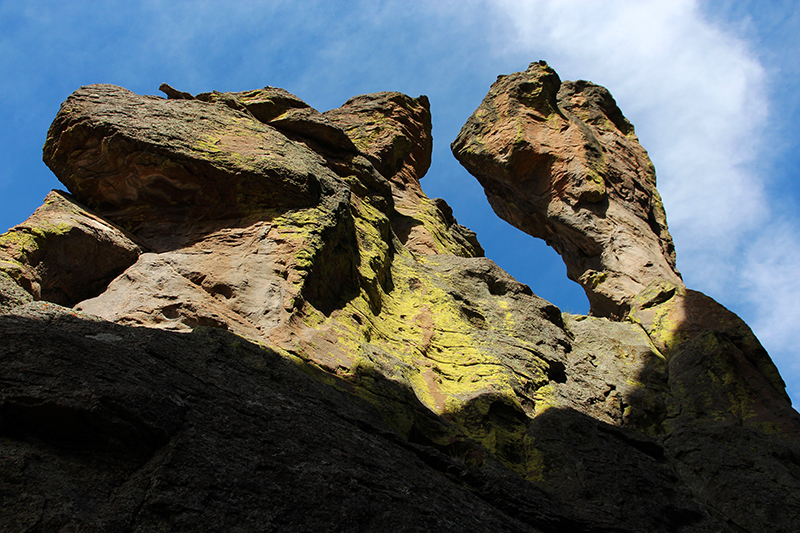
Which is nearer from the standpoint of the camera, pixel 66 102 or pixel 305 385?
pixel 305 385

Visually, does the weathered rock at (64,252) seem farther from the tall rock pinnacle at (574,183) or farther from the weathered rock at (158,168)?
the tall rock pinnacle at (574,183)

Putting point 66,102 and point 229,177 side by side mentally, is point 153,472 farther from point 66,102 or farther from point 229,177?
point 66,102

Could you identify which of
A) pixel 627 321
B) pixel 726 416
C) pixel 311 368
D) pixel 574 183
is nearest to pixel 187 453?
pixel 311 368

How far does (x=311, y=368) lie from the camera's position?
6.72m

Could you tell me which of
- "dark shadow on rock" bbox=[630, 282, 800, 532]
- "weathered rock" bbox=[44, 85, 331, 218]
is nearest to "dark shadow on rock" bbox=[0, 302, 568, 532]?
"dark shadow on rock" bbox=[630, 282, 800, 532]

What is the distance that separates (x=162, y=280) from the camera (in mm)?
7676

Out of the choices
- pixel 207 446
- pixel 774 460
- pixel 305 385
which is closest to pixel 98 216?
pixel 305 385

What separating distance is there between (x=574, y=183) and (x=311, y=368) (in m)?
14.4

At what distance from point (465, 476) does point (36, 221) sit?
6.34 m

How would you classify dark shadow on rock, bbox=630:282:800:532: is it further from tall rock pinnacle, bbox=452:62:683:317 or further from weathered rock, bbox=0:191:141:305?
weathered rock, bbox=0:191:141:305

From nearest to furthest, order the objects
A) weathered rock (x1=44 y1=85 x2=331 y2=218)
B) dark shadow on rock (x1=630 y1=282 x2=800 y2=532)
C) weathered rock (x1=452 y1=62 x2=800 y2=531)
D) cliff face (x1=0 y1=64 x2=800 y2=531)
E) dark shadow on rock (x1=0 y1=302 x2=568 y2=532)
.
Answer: dark shadow on rock (x1=0 y1=302 x2=568 y2=532), cliff face (x1=0 y1=64 x2=800 y2=531), dark shadow on rock (x1=630 y1=282 x2=800 y2=532), weathered rock (x1=452 y1=62 x2=800 y2=531), weathered rock (x1=44 y1=85 x2=331 y2=218)

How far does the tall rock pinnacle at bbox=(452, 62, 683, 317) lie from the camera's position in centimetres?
1748

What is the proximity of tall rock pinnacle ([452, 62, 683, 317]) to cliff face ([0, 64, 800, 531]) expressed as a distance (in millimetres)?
957

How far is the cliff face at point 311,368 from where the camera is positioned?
157 inches
